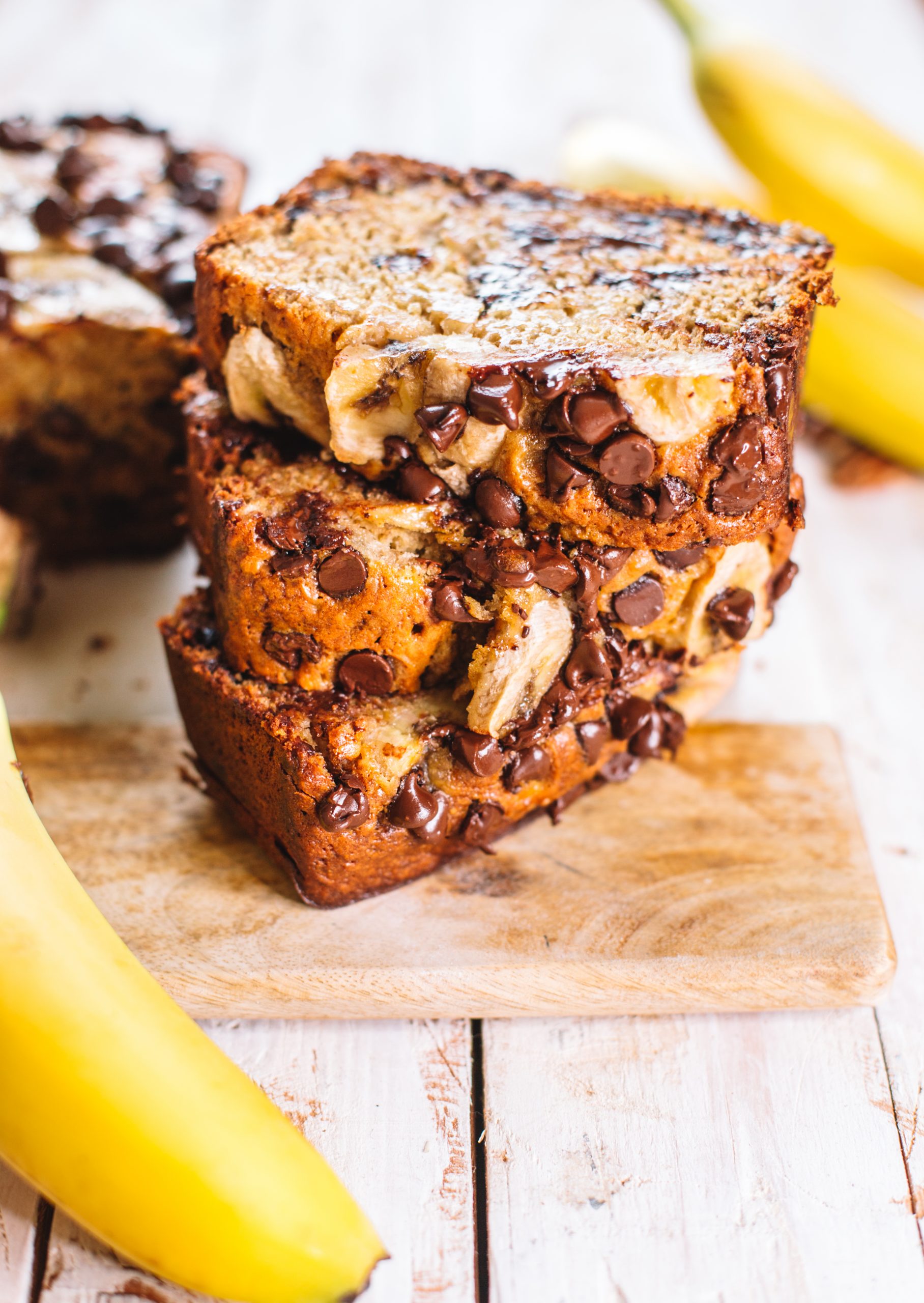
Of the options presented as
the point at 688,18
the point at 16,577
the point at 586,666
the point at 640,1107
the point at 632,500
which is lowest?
the point at 16,577

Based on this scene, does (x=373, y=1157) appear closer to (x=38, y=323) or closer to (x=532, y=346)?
(x=532, y=346)

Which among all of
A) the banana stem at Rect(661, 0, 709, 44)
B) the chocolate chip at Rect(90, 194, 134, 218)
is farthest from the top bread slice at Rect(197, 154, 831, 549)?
the banana stem at Rect(661, 0, 709, 44)

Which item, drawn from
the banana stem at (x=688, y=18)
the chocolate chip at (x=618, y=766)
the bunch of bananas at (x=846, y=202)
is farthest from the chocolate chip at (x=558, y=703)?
the banana stem at (x=688, y=18)

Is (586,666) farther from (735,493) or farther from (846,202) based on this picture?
(846,202)

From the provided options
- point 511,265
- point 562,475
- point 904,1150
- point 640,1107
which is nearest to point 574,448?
point 562,475

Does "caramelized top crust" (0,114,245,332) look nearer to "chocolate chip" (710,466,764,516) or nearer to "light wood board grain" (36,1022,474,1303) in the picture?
"chocolate chip" (710,466,764,516)

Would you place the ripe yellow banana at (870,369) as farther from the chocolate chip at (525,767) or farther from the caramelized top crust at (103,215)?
the chocolate chip at (525,767)
